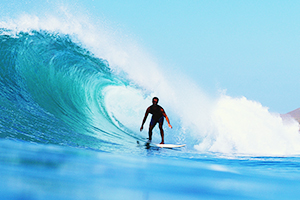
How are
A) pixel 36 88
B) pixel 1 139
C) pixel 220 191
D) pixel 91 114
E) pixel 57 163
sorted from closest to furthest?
pixel 220 191 < pixel 57 163 < pixel 1 139 < pixel 36 88 < pixel 91 114

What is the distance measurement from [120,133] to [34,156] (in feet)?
15.4

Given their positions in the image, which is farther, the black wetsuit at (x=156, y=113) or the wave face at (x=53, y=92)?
the black wetsuit at (x=156, y=113)

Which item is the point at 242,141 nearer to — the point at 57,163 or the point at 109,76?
the point at 109,76

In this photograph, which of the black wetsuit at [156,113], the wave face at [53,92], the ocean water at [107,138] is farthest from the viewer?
the black wetsuit at [156,113]

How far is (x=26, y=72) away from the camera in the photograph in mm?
9258

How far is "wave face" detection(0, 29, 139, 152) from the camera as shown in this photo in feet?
19.6

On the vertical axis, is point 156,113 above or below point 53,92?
below

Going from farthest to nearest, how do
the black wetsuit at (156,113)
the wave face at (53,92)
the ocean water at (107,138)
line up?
the black wetsuit at (156,113) → the wave face at (53,92) → the ocean water at (107,138)

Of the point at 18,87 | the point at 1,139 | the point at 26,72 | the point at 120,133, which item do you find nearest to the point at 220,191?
the point at 1,139

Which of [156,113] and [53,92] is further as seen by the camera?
[53,92]

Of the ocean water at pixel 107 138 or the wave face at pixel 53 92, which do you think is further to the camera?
the wave face at pixel 53 92

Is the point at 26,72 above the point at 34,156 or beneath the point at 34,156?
above

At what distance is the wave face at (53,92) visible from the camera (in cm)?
597

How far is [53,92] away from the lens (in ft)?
30.8
